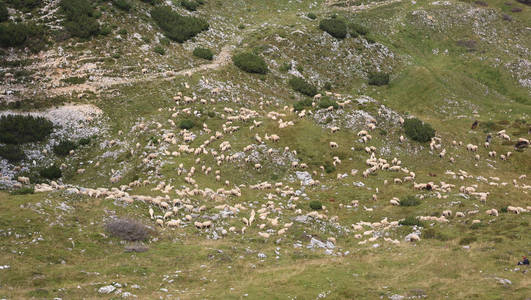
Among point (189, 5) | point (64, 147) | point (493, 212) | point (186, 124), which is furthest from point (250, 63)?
point (493, 212)

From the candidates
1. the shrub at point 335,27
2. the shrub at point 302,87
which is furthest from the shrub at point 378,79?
the shrub at point 302,87

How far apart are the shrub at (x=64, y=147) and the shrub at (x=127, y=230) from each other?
59.1ft

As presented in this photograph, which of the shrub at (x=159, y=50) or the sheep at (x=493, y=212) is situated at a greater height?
the shrub at (x=159, y=50)

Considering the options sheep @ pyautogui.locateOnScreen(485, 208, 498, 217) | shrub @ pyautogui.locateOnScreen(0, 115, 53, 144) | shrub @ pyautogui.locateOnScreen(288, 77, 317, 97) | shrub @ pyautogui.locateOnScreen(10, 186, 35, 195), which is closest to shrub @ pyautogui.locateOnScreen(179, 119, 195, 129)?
shrub @ pyautogui.locateOnScreen(0, 115, 53, 144)

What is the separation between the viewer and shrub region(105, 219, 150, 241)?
28.8 metres

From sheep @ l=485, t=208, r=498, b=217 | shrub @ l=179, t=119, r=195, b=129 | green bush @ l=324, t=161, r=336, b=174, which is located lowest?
green bush @ l=324, t=161, r=336, b=174

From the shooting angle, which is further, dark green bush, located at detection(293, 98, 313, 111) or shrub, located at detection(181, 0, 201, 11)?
shrub, located at detection(181, 0, 201, 11)

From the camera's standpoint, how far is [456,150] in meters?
50.9

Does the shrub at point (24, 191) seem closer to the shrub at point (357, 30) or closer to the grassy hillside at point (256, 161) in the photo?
the grassy hillside at point (256, 161)

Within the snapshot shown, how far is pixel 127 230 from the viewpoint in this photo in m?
29.1

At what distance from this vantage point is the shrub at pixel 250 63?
203 ft

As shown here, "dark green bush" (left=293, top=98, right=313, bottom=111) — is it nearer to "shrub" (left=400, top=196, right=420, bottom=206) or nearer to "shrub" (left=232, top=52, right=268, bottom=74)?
"shrub" (left=232, top=52, right=268, bottom=74)

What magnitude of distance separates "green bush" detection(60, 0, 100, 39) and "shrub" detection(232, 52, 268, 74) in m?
20.8

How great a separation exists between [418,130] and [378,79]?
23.0m
